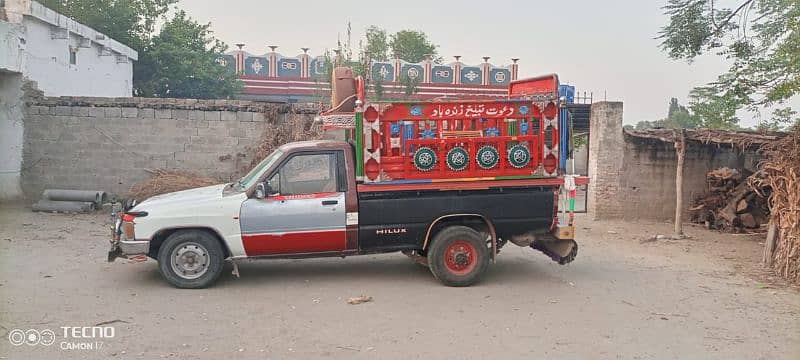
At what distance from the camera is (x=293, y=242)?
6.89m

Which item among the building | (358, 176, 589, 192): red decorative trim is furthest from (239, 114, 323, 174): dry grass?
(358, 176, 589, 192): red decorative trim

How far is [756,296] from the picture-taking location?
715 cm

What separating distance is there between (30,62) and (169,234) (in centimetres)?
917

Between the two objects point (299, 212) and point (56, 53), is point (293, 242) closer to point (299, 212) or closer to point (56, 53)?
point (299, 212)

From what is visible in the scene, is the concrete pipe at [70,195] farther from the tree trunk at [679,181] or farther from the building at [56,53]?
the tree trunk at [679,181]

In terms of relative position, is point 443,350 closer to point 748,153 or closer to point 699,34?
point 699,34

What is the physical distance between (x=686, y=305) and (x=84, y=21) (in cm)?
2590

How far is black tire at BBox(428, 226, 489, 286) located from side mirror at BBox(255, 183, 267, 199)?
6.52ft

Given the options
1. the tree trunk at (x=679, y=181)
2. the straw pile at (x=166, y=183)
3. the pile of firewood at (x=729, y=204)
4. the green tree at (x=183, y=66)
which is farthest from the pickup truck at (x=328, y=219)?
the green tree at (x=183, y=66)

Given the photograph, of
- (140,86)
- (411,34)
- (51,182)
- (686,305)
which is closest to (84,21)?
(140,86)

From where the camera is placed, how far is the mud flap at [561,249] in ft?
24.6

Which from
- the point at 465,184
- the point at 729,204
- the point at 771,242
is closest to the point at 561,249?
the point at 465,184

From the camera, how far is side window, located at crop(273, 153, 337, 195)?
6898 mm

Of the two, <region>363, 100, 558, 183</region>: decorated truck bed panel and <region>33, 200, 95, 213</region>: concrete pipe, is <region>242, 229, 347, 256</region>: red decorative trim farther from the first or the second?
<region>33, 200, 95, 213</region>: concrete pipe
